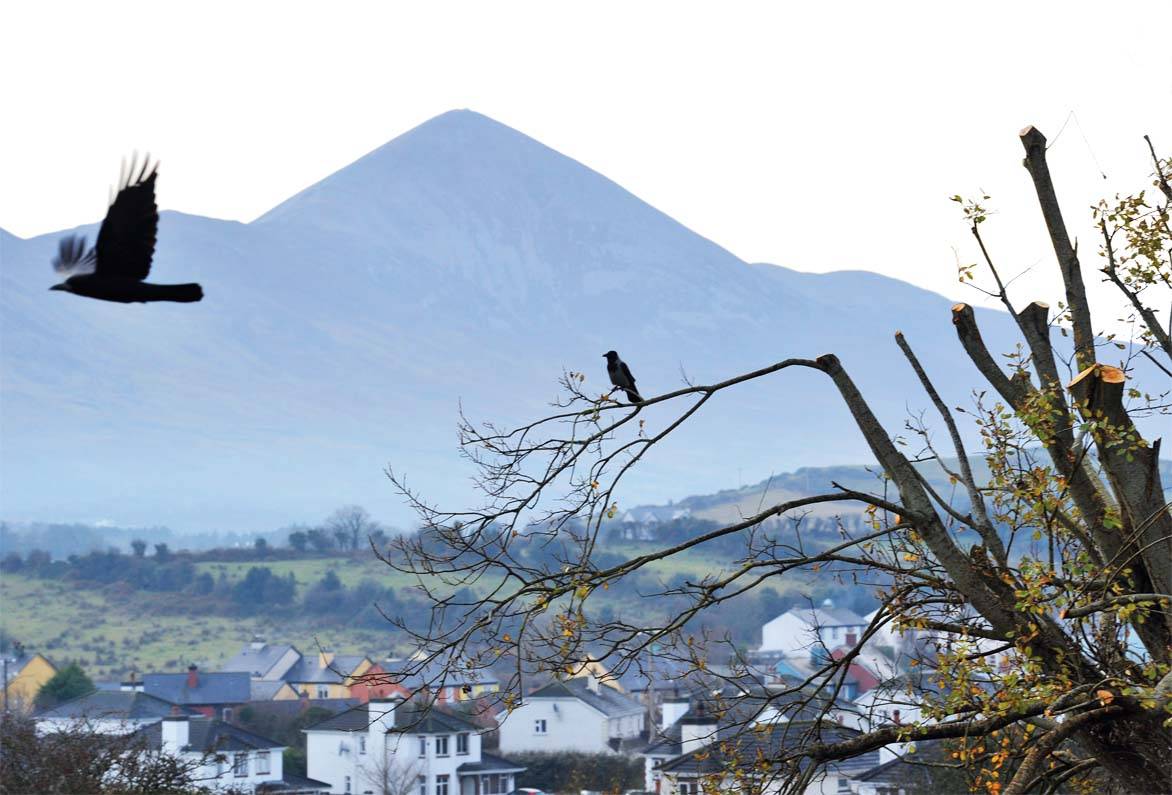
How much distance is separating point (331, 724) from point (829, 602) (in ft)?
356

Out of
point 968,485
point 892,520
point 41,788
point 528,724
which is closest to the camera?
point 968,485

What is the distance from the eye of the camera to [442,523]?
12945mm

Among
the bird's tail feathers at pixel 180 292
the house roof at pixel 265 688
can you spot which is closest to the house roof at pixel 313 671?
the house roof at pixel 265 688

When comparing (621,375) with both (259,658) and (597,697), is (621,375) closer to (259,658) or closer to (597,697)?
(597,697)

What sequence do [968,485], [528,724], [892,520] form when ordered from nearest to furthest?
[968,485]
[892,520]
[528,724]

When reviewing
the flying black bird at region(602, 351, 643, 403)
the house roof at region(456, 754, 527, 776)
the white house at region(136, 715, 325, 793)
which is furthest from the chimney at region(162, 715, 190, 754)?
the flying black bird at region(602, 351, 643, 403)

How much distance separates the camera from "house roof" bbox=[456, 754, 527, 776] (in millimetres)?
77838

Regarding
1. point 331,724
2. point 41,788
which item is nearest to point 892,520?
point 41,788

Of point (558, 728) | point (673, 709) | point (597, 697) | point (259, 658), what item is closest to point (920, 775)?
point (673, 709)

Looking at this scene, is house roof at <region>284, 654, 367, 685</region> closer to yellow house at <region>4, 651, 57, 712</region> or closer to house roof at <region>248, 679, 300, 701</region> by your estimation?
house roof at <region>248, 679, 300, 701</region>

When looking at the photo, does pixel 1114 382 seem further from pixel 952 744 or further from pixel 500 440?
pixel 500 440

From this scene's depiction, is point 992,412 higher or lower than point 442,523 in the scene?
higher

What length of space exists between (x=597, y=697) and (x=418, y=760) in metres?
25.1

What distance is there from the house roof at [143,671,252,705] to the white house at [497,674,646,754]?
94.8 ft
